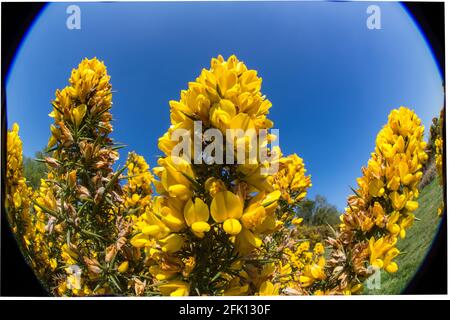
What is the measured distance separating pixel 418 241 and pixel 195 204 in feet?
5.43

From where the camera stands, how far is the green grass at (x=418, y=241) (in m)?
1.62

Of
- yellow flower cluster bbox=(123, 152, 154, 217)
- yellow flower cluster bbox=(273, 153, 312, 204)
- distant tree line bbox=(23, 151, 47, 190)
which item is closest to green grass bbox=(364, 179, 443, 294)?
yellow flower cluster bbox=(273, 153, 312, 204)

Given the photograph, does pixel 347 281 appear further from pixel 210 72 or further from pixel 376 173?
pixel 210 72

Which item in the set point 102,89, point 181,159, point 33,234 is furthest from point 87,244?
point 33,234

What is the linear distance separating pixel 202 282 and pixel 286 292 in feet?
1.48

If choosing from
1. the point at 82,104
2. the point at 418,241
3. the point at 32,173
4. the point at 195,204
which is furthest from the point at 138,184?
the point at 418,241

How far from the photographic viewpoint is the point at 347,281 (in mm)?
1125

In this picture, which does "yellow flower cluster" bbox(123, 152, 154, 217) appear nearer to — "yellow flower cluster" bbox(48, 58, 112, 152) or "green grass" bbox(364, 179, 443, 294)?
"yellow flower cluster" bbox(48, 58, 112, 152)

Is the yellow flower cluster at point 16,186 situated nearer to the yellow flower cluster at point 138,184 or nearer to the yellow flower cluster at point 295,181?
the yellow flower cluster at point 138,184

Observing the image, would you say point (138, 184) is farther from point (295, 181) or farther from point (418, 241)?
point (418, 241)

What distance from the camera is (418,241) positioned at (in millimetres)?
1830

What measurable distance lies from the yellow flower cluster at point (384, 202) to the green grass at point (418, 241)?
40cm

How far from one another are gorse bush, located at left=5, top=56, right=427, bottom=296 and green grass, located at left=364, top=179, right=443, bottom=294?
46 cm

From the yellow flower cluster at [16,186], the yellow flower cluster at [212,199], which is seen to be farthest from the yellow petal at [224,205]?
the yellow flower cluster at [16,186]
